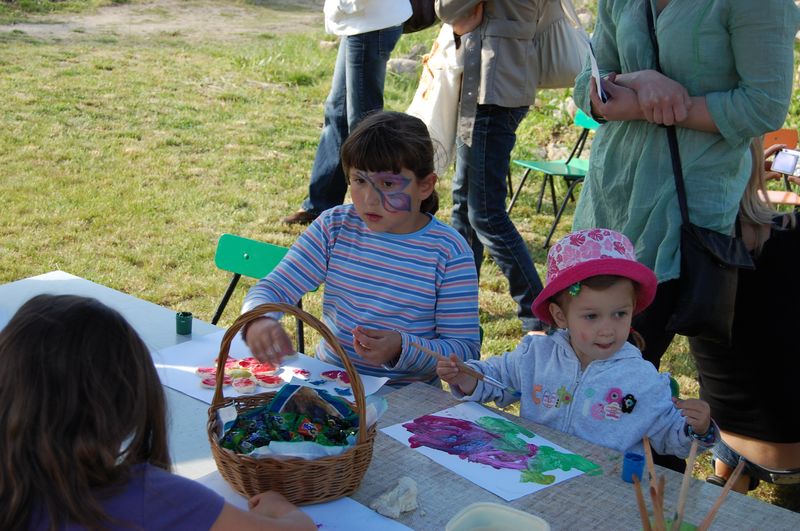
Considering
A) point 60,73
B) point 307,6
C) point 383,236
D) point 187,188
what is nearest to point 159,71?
point 60,73

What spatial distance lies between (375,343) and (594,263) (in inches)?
21.6

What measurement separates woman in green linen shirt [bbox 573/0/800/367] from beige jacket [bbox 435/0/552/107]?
1.27m

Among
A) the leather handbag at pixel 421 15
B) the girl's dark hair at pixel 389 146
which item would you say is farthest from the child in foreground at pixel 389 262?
the leather handbag at pixel 421 15

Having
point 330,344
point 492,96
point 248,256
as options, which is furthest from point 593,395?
point 492,96

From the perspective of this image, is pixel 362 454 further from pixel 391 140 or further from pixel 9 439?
pixel 391 140

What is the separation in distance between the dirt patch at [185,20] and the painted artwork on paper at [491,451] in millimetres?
9779

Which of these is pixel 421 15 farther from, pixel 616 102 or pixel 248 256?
pixel 616 102

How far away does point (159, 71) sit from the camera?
9.46 m

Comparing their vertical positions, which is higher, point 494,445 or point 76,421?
point 76,421

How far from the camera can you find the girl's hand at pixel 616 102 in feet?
7.89

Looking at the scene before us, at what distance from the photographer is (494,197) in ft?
13.4

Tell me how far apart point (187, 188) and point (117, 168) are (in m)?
0.62

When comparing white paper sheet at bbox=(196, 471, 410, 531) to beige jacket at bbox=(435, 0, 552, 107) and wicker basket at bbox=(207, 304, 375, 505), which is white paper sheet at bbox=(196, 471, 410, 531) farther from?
beige jacket at bbox=(435, 0, 552, 107)

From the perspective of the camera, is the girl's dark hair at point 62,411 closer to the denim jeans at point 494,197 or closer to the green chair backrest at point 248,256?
the green chair backrest at point 248,256
